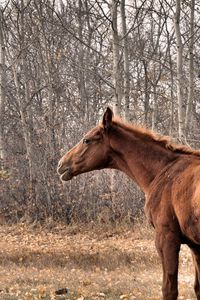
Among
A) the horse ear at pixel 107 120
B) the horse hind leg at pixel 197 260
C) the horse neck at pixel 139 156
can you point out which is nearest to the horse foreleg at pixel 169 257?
the horse hind leg at pixel 197 260

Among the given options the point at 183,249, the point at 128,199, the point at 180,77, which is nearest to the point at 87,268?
the point at 183,249

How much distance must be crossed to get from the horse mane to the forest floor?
2.23m

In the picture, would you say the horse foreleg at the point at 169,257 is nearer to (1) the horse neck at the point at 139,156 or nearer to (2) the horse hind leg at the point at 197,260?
(2) the horse hind leg at the point at 197,260

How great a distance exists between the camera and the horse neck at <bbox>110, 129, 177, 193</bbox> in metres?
6.26

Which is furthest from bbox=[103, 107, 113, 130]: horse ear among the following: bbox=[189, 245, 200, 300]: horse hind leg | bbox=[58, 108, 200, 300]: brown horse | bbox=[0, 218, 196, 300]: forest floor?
bbox=[0, 218, 196, 300]: forest floor

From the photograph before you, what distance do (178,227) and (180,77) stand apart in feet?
30.1

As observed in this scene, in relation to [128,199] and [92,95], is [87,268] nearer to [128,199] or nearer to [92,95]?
[128,199]

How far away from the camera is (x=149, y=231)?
14188 millimetres

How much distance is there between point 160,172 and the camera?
615 cm

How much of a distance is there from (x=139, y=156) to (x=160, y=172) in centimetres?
38

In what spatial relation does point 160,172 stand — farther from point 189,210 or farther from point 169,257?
point 169,257

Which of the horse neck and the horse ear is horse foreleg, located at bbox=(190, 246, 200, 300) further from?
the horse ear

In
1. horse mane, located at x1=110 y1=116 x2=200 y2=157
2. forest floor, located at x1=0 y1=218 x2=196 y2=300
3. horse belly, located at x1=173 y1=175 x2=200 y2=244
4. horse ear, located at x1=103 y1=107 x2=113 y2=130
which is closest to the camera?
horse belly, located at x1=173 y1=175 x2=200 y2=244

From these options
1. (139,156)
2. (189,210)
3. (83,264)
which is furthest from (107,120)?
(83,264)
